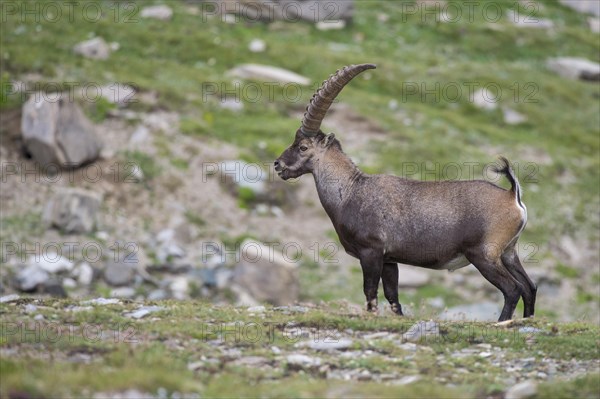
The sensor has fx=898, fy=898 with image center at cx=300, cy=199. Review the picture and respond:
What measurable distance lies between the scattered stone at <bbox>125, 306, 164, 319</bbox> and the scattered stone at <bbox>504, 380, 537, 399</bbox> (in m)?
5.97

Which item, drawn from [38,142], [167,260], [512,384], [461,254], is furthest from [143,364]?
[38,142]

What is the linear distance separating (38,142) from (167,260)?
21.3 feet

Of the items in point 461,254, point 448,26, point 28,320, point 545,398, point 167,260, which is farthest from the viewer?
point 448,26

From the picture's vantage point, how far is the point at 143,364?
10.2 meters

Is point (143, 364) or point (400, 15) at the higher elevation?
point (400, 15)

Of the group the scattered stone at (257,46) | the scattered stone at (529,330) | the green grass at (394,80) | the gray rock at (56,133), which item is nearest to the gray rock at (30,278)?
the gray rock at (56,133)

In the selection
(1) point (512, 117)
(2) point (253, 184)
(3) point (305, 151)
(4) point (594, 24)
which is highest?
(4) point (594, 24)

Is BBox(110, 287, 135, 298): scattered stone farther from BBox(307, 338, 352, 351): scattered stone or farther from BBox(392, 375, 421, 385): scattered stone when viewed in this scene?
BBox(392, 375, 421, 385): scattered stone

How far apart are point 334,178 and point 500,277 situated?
3535 mm

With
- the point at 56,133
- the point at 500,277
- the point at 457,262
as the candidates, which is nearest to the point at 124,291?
the point at 56,133

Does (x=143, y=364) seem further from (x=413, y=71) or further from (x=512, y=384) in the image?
(x=413, y=71)

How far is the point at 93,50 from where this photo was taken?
3950 centimetres

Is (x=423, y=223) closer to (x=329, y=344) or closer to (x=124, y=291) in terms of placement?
(x=329, y=344)

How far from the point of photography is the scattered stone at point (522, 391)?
9.51 m
